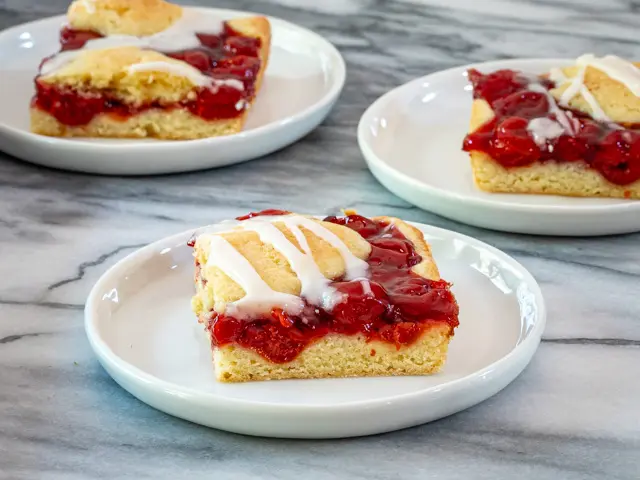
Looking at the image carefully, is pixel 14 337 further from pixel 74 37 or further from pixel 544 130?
pixel 544 130

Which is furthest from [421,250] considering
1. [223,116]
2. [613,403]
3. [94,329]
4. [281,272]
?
[223,116]

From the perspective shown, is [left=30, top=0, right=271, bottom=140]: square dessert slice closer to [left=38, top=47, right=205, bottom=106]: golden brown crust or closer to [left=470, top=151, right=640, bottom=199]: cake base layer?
[left=38, top=47, right=205, bottom=106]: golden brown crust

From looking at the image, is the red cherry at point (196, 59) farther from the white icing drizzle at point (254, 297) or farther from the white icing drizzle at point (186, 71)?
the white icing drizzle at point (254, 297)

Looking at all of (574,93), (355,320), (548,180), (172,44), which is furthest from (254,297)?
(172,44)

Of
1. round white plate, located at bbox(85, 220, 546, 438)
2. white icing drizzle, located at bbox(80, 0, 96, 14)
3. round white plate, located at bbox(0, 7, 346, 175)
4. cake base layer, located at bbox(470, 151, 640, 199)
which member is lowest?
round white plate, located at bbox(0, 7, 346, 175)

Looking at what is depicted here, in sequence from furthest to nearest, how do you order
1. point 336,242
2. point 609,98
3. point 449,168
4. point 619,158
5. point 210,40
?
point 210,40
point 449,168
point 609,98
point 619,158
point 336,242

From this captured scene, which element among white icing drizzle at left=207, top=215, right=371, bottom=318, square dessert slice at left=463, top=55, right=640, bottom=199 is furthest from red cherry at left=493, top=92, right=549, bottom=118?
white icing drizzle at left=207, top=215, right=371, bottom=318
